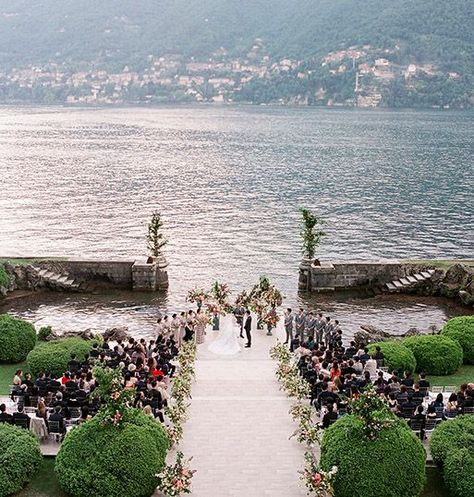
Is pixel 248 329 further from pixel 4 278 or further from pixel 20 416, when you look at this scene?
pixel 4 278

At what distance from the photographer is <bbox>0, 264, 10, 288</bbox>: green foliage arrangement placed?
39.8 meters

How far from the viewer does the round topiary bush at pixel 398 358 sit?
1017 inches

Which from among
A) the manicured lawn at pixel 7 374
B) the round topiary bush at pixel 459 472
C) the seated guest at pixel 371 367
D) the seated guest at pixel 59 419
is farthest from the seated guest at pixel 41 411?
the round topiary bush at pixel 459 472

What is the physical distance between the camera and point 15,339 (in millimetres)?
27703

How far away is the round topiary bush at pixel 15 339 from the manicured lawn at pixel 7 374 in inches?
9.6

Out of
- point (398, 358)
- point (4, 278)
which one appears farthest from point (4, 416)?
point (4, 278)

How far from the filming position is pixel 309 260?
1703 inches

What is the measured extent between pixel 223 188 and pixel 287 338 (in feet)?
193

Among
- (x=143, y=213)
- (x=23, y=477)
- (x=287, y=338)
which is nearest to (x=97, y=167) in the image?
(x=143, y=213)

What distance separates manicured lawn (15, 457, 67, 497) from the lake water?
68.9 feet

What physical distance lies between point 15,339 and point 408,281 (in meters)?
22.9

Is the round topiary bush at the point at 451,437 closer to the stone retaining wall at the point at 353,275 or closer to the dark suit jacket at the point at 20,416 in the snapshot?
the dark suit jacket at the point at 20,416

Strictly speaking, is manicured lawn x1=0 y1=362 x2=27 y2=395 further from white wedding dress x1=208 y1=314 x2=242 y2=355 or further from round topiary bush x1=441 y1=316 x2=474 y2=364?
round topiary bush x1=441 y1=316 x2=474 y2=364

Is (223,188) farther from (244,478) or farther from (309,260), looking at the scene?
(244,478)
